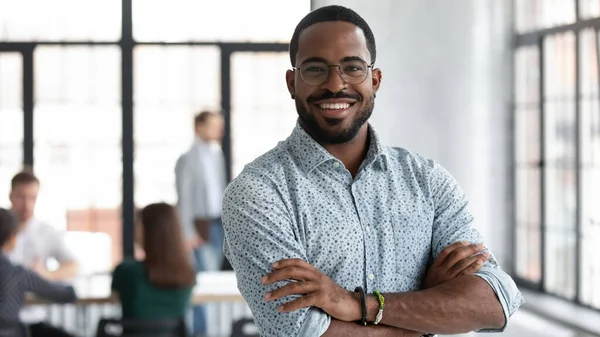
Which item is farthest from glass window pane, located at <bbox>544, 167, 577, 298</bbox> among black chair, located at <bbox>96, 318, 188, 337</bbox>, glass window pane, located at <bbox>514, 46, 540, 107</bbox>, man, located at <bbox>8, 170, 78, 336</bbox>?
man, located at <bbox>8, 170, 78, 336</bbox>

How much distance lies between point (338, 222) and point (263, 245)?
16 cm

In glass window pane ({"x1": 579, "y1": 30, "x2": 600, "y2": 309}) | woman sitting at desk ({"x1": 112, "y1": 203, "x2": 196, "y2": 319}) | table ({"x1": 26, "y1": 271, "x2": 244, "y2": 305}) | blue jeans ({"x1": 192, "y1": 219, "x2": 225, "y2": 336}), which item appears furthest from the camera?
blue jeans ({"x1": 192, "y1": 219, "x2": 225, "y2": 336})

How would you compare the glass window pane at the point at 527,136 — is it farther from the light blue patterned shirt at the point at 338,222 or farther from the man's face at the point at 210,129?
the light blue patterned shirt at the point at 338,222

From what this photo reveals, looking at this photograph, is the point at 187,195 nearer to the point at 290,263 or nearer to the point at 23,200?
the point at 23,200

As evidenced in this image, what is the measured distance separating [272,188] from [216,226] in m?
4.34

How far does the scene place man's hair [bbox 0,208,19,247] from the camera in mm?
4129

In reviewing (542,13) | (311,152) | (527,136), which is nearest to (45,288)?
(311,152)

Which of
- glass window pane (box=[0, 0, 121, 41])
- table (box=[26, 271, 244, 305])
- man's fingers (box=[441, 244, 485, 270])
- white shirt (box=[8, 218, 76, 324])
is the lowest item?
table (box=[26, 271, 244, 305])

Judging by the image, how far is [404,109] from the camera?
16.5 ft

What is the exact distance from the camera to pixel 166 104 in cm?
677

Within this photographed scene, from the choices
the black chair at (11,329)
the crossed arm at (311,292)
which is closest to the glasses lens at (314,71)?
the crossed arm at (311,292)

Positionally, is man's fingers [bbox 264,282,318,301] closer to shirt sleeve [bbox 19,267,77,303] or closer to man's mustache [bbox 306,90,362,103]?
man's mustache [bbox 306,90,362,103]

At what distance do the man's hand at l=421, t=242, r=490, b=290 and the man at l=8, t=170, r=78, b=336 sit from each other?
3108 mm

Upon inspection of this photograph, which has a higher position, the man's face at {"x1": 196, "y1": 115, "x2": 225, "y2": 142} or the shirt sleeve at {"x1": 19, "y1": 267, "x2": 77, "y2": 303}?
the man's face at {"x1": 196, "y1": 115, "x2": 225, "y2": 142}
